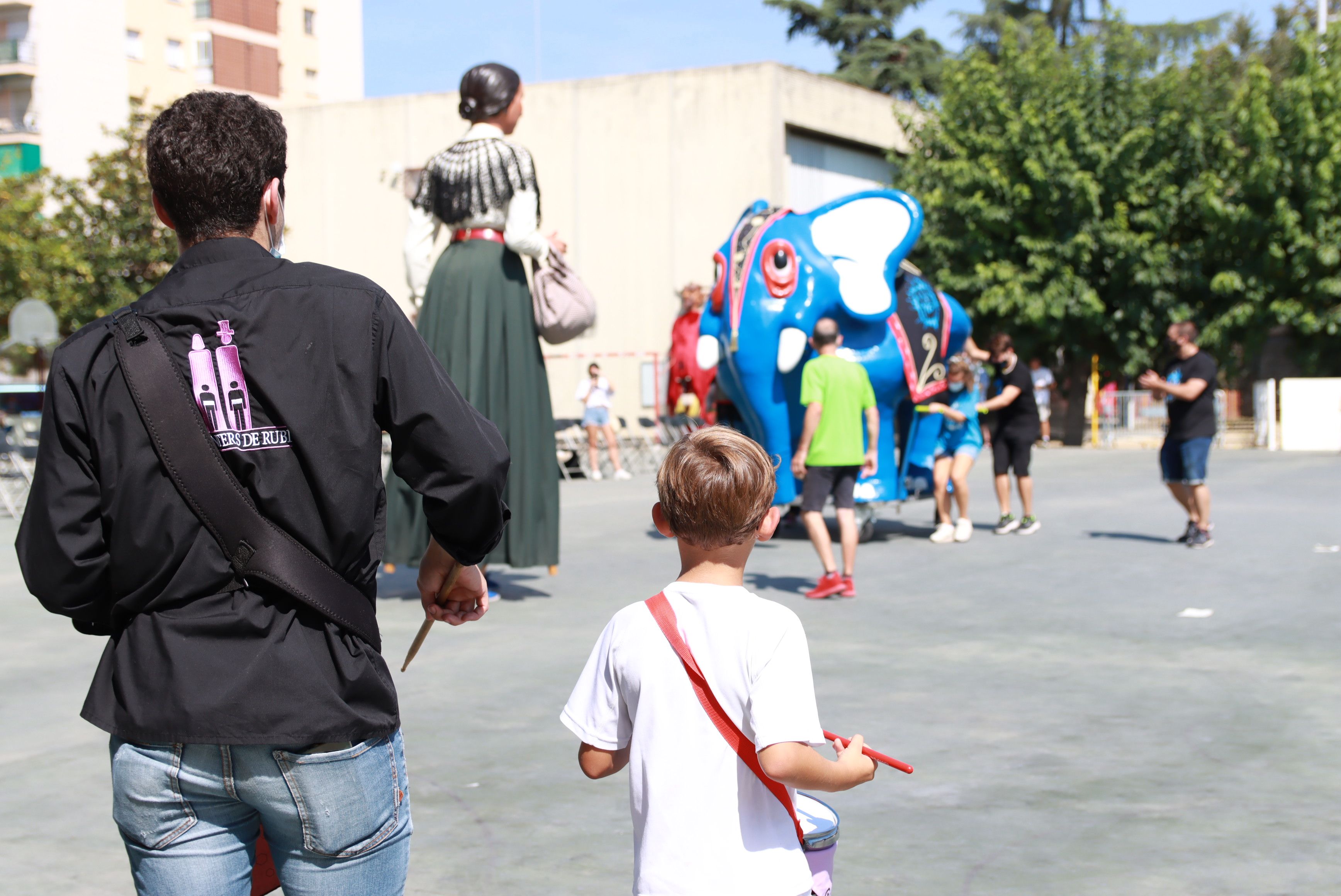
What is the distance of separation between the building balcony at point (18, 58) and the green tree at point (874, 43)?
2704 cm

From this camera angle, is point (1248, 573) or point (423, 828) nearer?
point (423, 828)

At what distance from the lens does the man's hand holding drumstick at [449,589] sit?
2.42 metres

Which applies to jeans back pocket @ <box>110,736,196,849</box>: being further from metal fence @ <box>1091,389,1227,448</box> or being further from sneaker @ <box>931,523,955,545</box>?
metal fence @ <box>1091,389,1227,448</box>

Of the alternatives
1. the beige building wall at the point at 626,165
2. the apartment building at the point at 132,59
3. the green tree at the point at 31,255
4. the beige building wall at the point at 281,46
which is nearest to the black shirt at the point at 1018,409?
the beige building wall at the point at 626,165

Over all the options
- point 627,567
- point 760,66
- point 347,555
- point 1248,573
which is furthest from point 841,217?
point 760,66

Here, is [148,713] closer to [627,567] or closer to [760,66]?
[627,567]

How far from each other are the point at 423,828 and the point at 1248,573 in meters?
6.74

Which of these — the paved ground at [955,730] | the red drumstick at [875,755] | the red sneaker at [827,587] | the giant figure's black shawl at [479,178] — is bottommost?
the paved ground at [955,730]

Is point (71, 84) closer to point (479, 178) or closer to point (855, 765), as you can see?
point (479, 178)

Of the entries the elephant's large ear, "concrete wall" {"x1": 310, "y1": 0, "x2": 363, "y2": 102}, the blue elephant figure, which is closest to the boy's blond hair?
the blue elephant figure

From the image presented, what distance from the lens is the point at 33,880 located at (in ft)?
12.5

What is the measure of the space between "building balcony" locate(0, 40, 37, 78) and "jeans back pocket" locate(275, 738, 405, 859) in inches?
2193

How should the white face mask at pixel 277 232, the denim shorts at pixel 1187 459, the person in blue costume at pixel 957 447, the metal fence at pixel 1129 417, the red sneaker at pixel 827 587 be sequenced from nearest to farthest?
the white face mask at pixel 277 232
the red sneaker at pixel 827 587
the denim shorts at pixel 1187 459
the person in blue costume at pixel 957 447
the metal fence at pixel 1129 417

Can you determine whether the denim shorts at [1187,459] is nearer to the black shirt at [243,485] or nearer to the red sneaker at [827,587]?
the red sneaker at [827,587]
